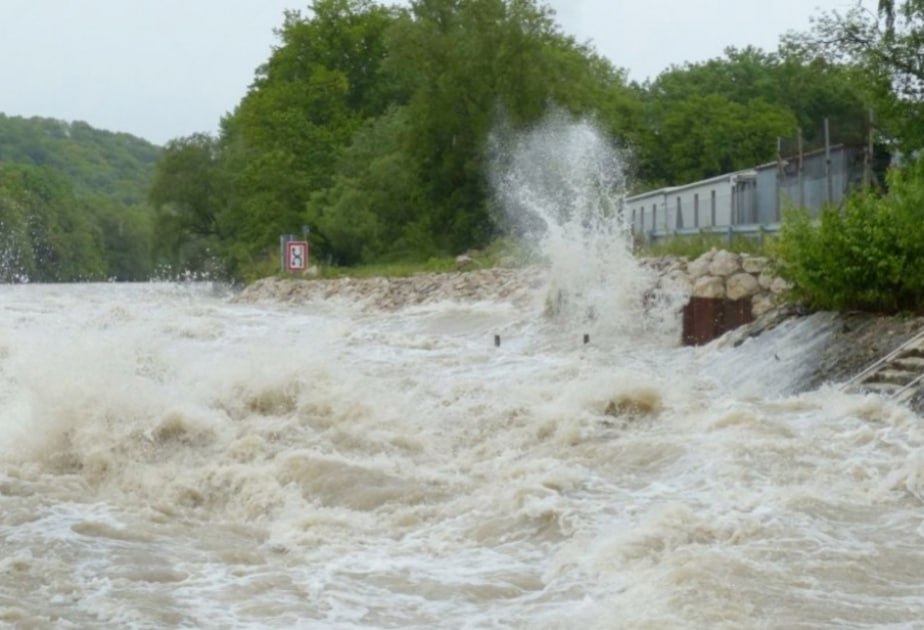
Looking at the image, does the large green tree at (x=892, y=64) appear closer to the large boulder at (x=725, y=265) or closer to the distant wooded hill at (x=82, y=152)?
the large boulder at (x=725, y=265)

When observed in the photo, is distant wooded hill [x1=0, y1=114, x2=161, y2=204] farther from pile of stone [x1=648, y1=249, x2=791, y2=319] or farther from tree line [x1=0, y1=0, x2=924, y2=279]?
pile of stone [x1=648, y1=249, x2=791, y2=319]

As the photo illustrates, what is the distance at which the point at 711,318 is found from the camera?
21.0m

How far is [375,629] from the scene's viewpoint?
7.54 metres

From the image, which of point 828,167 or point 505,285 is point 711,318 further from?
point 505,285

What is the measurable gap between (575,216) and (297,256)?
25.4 metres

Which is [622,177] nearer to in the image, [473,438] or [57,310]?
[57,310]

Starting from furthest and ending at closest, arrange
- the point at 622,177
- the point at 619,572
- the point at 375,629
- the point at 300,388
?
the point at 622,177 < the point at 300,388 < the point at 619,572 < the point at 375,629

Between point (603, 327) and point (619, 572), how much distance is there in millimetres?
15757

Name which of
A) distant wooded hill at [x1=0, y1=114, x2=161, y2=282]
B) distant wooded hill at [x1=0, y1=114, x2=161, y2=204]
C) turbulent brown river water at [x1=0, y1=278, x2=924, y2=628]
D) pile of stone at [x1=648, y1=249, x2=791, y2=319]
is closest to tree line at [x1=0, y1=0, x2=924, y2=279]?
distant wooded hill at [x1=0, y1=114, x2=161, y2=282]

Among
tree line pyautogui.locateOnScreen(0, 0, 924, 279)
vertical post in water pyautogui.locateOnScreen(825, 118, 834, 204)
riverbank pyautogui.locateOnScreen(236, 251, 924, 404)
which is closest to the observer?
riverbank pyautogui.locateOnScreen(236, 251, 924, 404)

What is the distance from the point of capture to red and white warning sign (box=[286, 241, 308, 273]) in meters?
52.3

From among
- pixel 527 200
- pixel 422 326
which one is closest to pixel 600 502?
pixel 422 326

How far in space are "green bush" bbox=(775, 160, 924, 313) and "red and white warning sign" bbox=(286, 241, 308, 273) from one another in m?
35.2

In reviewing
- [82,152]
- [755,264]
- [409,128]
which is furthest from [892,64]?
[82,152]
